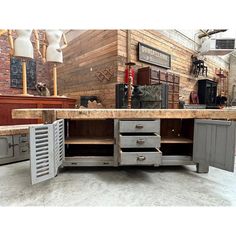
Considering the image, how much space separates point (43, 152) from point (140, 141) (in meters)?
0.91

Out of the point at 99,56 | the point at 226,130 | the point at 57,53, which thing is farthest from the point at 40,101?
the point at 226,130

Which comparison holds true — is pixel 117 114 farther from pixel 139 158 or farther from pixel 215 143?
pixel 215 143

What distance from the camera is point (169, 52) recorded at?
5344 mm

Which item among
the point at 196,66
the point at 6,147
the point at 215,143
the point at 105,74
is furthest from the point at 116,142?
the point at 196,66

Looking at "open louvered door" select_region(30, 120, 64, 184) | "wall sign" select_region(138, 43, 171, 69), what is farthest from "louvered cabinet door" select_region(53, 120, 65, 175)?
"wall sign" select_region(138, 43, 171, 69)

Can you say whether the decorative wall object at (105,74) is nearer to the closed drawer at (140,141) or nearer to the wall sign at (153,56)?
the wall sign at (153,56)

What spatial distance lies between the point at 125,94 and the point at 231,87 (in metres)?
9.37

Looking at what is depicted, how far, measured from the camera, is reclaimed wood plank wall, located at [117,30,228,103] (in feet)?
13.3

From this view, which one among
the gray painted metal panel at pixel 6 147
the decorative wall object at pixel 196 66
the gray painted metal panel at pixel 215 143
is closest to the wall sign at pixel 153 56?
the decorative wall object at pixel 196 66

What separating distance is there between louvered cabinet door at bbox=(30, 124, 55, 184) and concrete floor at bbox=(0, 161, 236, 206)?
0.18 m

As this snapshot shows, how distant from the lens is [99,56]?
4441 millimetres

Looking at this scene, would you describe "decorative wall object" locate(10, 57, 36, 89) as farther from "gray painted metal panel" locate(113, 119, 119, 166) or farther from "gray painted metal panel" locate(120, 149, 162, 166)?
"gray painted metal panel" locate(120, 149, 162, 166)

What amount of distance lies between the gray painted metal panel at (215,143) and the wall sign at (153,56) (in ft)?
9.50
